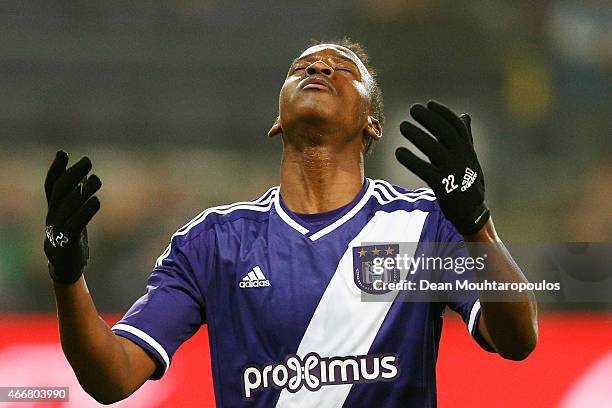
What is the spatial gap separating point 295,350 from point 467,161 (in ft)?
2.25

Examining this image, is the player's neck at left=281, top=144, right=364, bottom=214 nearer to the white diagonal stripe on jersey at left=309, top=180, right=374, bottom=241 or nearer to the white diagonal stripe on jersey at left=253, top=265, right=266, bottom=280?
the white diagonal stripe on jersey at left=309, top=180, right=374, bottom=241

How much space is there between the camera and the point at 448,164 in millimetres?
1937

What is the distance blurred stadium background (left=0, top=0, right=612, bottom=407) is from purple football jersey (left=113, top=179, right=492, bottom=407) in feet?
7.82

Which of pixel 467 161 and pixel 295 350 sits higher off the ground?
pixel 467 161

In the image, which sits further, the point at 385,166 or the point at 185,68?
the point at 185,68

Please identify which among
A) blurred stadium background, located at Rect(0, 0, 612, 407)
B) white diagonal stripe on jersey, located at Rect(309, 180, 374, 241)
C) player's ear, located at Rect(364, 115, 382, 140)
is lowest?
white diagonal stripe on jersey, located at Rect(309, 180, 374, 241)

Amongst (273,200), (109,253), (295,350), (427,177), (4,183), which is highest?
(4,183)

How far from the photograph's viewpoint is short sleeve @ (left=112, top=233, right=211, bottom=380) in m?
2.34

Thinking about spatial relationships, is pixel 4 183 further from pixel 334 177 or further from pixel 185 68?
pixel 334 177

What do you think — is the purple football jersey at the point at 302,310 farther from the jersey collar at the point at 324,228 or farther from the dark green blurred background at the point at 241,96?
the dark green blurred background at the point at 241,96

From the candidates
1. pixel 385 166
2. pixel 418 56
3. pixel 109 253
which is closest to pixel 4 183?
pixel 109 253

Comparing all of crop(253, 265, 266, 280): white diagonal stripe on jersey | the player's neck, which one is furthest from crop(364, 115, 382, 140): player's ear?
crop(253, 265, 266, 280): white diagonal stripe on jersey

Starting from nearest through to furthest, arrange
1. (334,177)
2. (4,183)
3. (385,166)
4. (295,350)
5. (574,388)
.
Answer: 1. (295,350)
2. (334,177)
3. (574,388)
4. (385,166)
5. (4,183)

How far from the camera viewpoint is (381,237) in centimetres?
241
